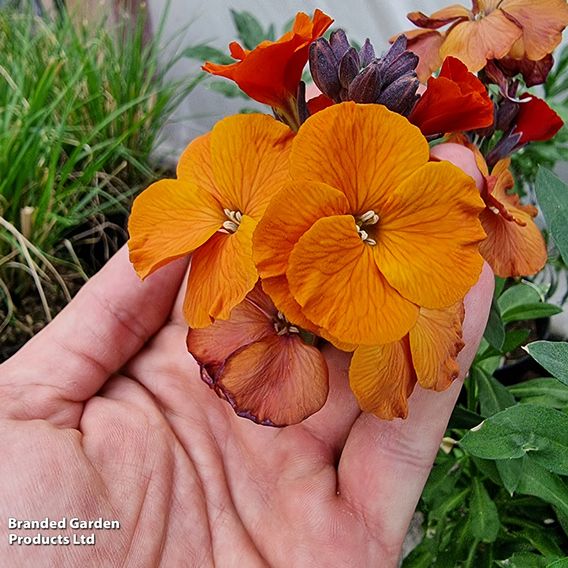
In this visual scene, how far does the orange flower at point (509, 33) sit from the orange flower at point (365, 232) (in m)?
0.21

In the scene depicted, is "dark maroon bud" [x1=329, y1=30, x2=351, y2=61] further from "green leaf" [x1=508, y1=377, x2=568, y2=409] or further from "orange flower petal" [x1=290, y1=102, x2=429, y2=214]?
"green leaf" [x1=508, y1=377, x2=568, y2=409]

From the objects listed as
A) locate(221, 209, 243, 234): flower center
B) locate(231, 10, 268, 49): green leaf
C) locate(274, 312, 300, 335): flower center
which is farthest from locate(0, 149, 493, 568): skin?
locate(231, 10, 268, 49): green leaf

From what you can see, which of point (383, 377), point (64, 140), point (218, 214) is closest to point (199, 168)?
point (218, 214)

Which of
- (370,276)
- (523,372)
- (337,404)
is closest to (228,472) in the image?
(337,404)

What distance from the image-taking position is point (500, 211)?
0.68 metres

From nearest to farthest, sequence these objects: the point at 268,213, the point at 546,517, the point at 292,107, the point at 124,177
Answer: the point at 268,213, the point at 292,107, the point at 546,517, the point at 124,177

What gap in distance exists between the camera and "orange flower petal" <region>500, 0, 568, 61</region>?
712mm

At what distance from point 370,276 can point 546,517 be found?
0.63 meters

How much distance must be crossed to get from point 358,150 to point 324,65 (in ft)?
0.37

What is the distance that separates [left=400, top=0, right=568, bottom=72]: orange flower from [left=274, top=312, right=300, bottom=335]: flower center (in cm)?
33

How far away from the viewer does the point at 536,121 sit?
727 millimetres

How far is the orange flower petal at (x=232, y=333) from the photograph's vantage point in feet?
2.18

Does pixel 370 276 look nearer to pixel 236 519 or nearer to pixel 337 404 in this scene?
pixel 337 404

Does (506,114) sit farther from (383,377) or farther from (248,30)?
(248,30)
